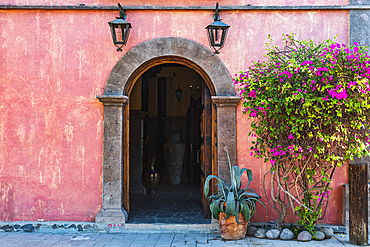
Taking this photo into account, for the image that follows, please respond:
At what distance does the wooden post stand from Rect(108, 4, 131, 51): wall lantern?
3815 mm

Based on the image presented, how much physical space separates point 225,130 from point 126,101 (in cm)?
166

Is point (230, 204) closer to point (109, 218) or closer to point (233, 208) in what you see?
point (233, 208)

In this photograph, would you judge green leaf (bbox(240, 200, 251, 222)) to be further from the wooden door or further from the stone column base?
the stone column base

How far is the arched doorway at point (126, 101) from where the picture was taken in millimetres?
4715

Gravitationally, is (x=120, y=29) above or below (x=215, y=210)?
above

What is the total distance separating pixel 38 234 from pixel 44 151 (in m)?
1.25

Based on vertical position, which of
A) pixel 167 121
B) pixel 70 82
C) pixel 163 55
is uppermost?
pixel 163 55

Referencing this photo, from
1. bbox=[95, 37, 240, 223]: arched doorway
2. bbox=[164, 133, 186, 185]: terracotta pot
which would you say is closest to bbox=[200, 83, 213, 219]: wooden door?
bbox=[95, 37, 240, 223]: arched doorway

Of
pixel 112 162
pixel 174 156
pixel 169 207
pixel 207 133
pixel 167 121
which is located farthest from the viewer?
pixel 167 121

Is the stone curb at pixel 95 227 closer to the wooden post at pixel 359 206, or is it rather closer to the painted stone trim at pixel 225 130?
the painted stone trim at pixel 225 130

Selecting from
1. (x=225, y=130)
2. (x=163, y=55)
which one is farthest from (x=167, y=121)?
(x=225, y=130)

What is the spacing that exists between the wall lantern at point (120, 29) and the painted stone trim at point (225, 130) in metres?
1.68

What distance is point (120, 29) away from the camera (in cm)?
488

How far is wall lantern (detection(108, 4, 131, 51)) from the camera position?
4.61 metres
